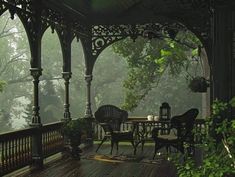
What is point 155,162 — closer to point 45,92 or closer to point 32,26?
point 32,26

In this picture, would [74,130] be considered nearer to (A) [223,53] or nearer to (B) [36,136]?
(B) [36,136]

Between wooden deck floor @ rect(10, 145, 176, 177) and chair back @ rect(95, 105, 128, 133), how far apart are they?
1.17 m

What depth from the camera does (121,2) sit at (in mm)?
10047

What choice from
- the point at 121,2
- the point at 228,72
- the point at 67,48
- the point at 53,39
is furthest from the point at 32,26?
the point at 53,39

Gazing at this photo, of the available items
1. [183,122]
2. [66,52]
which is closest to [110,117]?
[66,52]

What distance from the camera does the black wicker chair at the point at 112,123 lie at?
9.05 meters

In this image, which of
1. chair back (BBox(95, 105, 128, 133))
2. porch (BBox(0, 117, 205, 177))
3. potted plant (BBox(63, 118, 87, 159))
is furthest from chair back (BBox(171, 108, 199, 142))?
potted plant (BBox(63, 118, 87, 159))

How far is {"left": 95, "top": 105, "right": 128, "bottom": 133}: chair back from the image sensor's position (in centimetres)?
993

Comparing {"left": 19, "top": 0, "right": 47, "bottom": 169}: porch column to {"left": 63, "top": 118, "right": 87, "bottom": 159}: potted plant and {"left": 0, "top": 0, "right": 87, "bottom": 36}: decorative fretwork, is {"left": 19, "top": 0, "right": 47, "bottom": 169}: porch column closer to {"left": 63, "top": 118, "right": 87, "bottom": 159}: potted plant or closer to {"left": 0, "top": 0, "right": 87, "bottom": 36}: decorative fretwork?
{"left": 0, "top": 0, "right": 87, "bottom": 36}: decorative fretwork

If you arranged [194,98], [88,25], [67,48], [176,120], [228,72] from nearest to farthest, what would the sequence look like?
1. [228,72]
2. [176,120]
3. [67,48]
4. [88,25]
5. [194,98]

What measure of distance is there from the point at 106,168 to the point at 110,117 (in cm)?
258

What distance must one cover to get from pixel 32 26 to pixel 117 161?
329 centimetres

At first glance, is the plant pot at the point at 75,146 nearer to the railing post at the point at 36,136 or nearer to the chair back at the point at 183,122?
the railing post at the point at 36,136

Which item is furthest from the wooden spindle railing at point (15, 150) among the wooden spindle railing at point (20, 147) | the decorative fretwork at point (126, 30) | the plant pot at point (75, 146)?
the decorative fretwork at point (126, 30)
